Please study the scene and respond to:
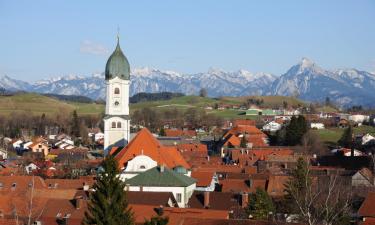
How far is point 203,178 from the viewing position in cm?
5766

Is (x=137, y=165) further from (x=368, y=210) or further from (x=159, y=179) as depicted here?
(x=368, y=210)

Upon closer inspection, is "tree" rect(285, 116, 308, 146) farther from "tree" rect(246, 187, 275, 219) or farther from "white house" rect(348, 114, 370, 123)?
"tree" rect(246, 187, 275, 219)

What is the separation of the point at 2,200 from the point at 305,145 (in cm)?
5913

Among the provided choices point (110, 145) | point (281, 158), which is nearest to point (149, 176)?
point (110, 145)

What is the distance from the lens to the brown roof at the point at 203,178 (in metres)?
56.6

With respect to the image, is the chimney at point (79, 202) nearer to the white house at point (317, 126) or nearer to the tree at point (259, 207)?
the tree at point (259, 207)

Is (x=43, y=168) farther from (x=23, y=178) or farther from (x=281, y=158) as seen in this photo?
(x=281, y=158)

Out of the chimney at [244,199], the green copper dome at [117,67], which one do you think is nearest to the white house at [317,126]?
the green copper dome at [117,67]

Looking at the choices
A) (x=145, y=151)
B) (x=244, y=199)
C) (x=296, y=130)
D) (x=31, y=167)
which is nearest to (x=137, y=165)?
(x=145, y=151)

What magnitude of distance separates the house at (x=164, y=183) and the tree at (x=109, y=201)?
59.0ft

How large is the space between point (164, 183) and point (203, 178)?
775cm

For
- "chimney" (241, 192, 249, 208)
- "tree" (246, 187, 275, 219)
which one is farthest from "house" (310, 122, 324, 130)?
"tree" (246, 187, 275, 219)

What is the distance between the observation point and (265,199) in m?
41.2

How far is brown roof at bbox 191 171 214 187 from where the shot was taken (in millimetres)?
56625
